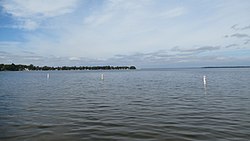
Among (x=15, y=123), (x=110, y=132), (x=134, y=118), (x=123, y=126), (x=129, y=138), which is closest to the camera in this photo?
(x=129, y=138)

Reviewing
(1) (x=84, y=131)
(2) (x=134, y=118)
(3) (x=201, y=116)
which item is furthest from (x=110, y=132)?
(3) (x=201, y=116)

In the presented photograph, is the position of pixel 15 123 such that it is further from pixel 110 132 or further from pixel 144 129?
pixel 144 129

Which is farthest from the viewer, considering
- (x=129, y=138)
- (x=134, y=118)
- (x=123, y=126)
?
(x=134, y=118)

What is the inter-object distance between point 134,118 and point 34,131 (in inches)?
261

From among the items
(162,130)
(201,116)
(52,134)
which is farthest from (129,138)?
(201,116)

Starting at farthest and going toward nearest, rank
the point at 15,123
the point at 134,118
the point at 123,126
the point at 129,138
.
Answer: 1. the point at 134,118
2. the point at 15,123
3. the point at 123,126
4. the point at 129,138

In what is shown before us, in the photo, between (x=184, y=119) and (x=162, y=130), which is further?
(x=184, y=119)

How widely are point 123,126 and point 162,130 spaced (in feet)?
7.88

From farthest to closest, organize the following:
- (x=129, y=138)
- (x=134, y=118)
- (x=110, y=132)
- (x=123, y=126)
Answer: (x=134, y=118) < (x=123, y=126) < (x=110, y=132) < (x=129, y=138)

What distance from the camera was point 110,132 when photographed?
1274 cm

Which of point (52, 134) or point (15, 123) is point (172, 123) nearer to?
point (52, 134)

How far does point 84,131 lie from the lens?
42.3ft

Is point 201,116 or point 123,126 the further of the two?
point 201,116

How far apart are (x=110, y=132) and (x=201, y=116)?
739cm
